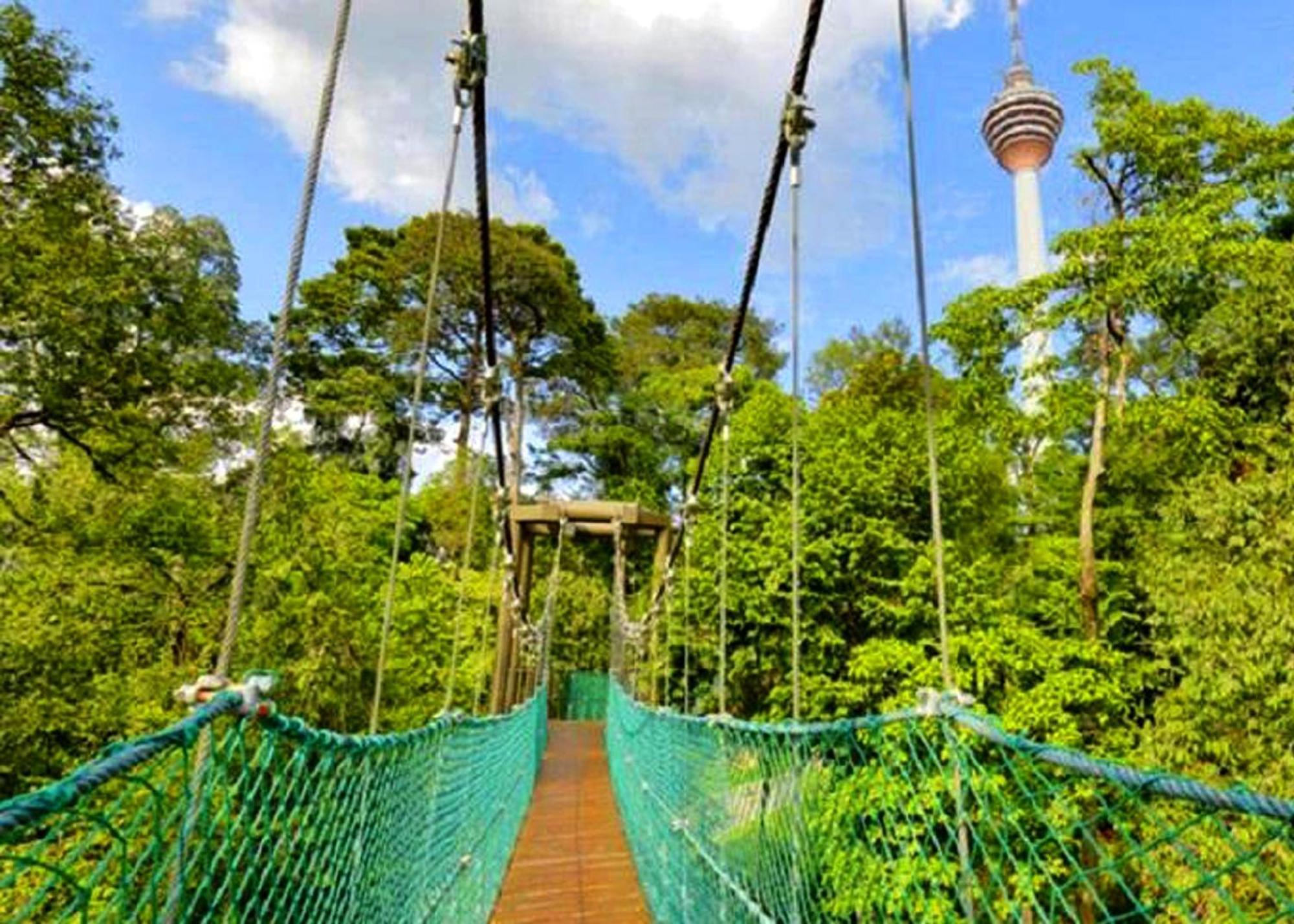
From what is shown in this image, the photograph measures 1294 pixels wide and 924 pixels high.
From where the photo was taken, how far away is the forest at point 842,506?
15.7 ft

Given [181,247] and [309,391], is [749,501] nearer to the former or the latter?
[181,247]

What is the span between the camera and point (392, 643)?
7.51m

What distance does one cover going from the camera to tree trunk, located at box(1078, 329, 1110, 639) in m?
6.69

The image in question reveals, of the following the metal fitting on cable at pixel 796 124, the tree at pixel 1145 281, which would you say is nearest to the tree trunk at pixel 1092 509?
the tree at pixel 1145 281

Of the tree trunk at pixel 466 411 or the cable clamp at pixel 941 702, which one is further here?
the tree trunk at pixel 466 411

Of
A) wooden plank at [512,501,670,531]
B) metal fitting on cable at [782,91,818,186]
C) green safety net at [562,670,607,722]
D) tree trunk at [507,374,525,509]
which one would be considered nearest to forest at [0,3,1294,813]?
wooden plank at [512,501,670,531]

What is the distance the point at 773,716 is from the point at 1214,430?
419 cm

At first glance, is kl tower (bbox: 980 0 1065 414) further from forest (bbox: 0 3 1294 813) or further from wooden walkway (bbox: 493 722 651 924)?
wooden walkway (bbox: 493 722 651 924)

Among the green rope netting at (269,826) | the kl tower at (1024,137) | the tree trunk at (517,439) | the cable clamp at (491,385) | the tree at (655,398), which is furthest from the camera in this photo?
the kl tower at (1024,137)

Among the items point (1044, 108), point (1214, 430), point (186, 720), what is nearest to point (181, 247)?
point (186, 720)

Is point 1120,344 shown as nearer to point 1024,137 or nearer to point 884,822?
point 884,822

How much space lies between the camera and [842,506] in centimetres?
748

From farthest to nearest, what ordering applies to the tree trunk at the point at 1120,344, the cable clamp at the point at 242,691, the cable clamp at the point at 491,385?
the tree trunk at the point at 1120,344 < the cable clamp at the point at 491,385 < the cable clamp at the point at 242,691

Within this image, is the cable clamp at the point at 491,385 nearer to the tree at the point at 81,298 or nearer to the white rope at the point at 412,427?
the white rope at the point at 412,427
